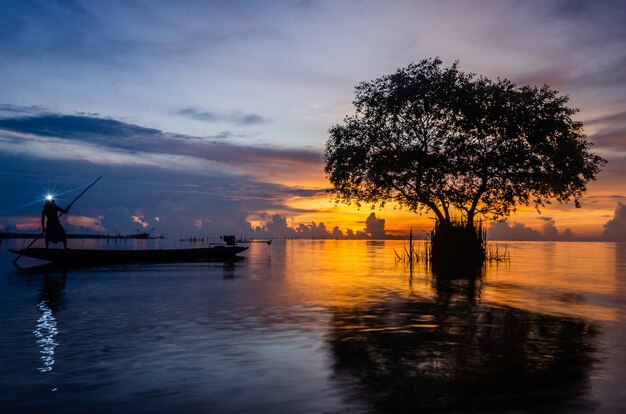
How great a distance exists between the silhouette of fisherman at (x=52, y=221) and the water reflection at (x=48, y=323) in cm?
994

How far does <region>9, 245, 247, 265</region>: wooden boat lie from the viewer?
1531 inches

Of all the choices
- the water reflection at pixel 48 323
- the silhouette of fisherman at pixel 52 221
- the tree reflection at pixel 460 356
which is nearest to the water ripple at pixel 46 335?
the water reflection at pixel 48 323

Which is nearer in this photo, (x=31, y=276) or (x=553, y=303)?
(x=553, y=303)

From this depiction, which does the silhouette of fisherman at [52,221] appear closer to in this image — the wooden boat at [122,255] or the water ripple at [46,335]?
the wooden boat at [122,255]

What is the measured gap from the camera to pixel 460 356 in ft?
35.4

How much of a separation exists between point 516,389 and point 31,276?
31961 millimetres

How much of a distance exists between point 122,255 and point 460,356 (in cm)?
4027

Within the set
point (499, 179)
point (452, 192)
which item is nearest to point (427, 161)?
point (452, 192)

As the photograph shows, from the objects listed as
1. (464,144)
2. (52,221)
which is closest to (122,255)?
(52,221)

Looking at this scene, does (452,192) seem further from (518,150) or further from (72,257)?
(72,257)

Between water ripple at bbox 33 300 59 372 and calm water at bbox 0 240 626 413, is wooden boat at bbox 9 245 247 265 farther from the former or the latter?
water ripple at bbox 33 300 59 372

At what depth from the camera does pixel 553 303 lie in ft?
68.6

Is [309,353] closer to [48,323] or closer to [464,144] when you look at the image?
[48,323]

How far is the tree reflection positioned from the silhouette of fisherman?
27.0 metres
